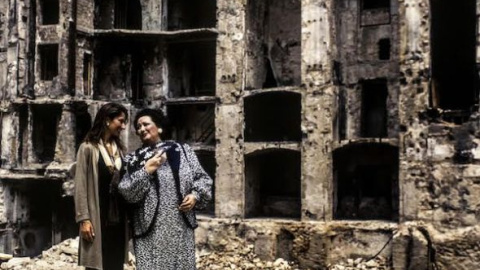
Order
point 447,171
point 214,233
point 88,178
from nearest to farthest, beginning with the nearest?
1. point 88,178
2. point 447,171
3. point 214,233

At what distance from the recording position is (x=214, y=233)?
18.4 metres

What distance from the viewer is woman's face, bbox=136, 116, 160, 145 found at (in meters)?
5.75

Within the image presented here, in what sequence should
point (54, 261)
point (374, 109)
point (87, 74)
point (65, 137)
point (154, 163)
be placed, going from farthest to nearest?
point (87, 74)
point (65, 137)
point (374, 109)
point (54, 261)
point (154, 163)

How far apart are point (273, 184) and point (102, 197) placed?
15296mm

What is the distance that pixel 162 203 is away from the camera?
5637 millimetres

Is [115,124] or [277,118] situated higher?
[277,118]

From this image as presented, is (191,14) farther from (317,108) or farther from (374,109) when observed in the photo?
(374,109)

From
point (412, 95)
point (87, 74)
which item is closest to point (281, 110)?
point (412, 95)

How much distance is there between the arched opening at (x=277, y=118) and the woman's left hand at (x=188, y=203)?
46.1 ft

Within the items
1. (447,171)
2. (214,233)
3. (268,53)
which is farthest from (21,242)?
(447,171)

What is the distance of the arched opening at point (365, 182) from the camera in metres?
18.6

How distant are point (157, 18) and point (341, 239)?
10.5 m

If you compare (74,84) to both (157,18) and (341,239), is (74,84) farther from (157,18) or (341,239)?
(341,239)

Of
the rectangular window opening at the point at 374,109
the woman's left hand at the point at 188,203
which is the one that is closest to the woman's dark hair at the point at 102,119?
the woman's left hand at the point at 188,203
